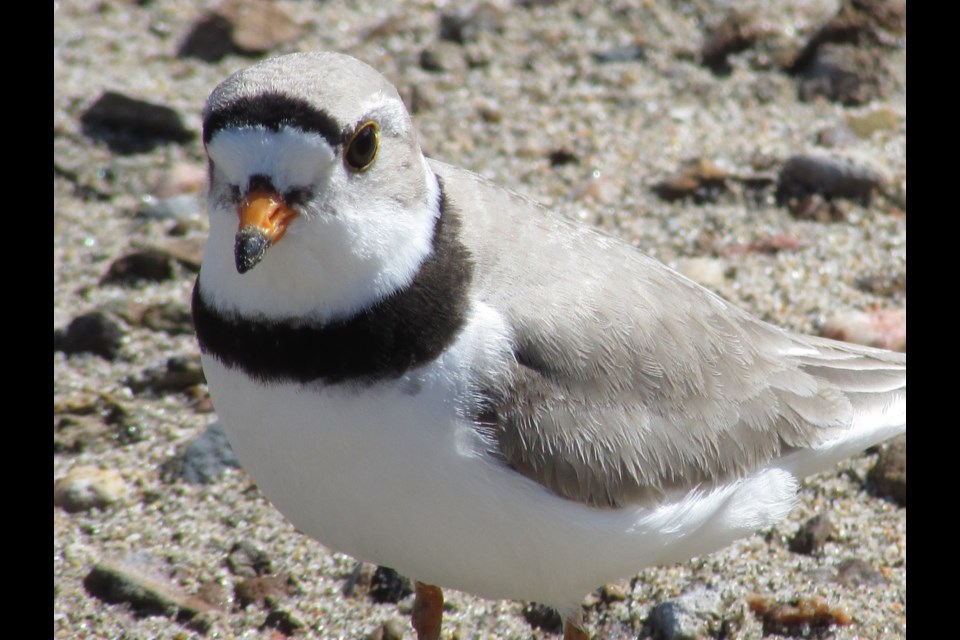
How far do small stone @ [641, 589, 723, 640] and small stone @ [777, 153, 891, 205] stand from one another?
262 centimetres

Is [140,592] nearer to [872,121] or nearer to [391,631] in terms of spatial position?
[391,631]

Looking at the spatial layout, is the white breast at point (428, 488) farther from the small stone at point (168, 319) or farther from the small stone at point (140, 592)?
the small stone at point (168, 319)

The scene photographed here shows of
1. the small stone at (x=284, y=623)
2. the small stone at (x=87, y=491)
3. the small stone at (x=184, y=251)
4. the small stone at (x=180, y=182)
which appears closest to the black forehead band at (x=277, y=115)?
the small stone at (x=284, y=623)

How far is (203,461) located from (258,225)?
84.4 inches

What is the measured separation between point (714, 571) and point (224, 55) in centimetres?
461

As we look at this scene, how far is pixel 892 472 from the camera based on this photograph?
16.0 feet

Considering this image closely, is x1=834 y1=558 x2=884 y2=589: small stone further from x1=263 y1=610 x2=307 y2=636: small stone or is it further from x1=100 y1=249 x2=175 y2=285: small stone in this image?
x1=100 y1=249 x2=175 y2=285: small stone

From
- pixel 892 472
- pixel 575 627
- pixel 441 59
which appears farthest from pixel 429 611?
→ pixel 441 59

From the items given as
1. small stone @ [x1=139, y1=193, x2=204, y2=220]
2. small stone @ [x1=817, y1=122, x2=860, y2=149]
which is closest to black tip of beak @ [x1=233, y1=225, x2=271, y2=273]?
small stone @ [x1=139, y1=193, x2=204, y2=220]

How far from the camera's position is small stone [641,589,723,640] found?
4.20 meters

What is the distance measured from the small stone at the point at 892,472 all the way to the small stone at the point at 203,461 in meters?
2.66
